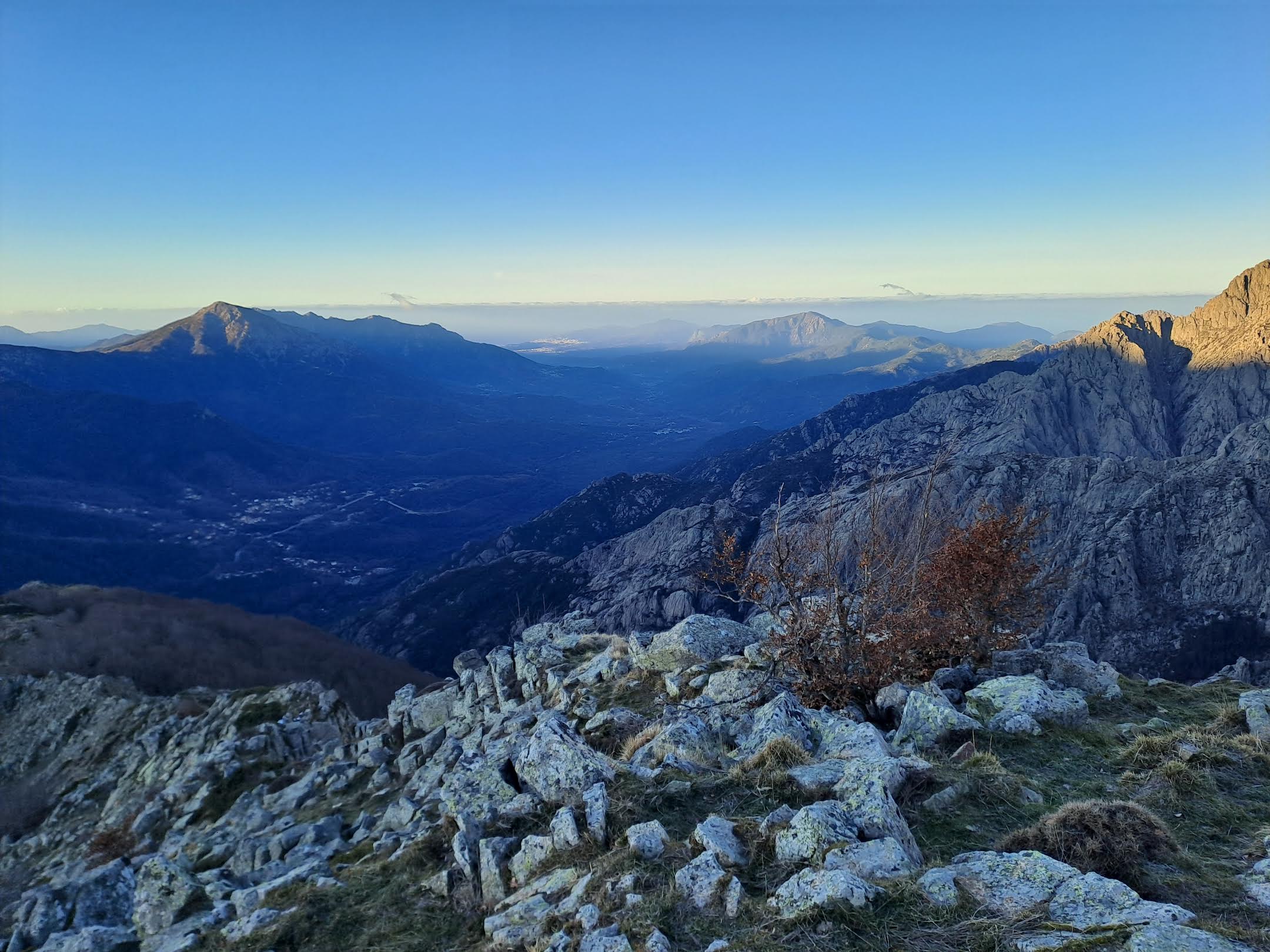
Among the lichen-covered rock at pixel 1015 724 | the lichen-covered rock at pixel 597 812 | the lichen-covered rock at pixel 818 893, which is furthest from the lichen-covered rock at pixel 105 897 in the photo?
the lichen-covered rock at pixel 1015 724

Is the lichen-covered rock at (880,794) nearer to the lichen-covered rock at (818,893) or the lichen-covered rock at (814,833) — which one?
the lichen-covered rock at (814,833)

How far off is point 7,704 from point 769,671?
77.6m

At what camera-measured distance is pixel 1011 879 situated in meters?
7.44

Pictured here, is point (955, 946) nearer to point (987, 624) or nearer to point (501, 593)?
point (987, 624)

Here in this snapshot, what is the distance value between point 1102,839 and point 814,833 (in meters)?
3.55

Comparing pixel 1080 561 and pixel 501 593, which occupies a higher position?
pixel 1080 561

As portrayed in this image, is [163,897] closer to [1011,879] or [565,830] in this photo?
[565,830]

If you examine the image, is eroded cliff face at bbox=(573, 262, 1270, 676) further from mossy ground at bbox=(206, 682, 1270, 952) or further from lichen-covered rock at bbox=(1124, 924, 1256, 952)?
lichen-covered rock at bbox=(1124, 924, 1256, 952)

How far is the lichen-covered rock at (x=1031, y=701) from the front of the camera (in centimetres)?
1484

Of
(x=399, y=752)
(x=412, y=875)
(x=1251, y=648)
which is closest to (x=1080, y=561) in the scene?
(x=1251, y=648)

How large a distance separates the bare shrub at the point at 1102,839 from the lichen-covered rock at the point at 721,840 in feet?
11.8

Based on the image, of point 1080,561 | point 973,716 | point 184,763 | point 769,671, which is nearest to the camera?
point 973,716

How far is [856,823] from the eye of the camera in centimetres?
890

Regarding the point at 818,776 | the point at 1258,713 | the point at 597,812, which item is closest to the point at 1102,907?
the point at 818,776
